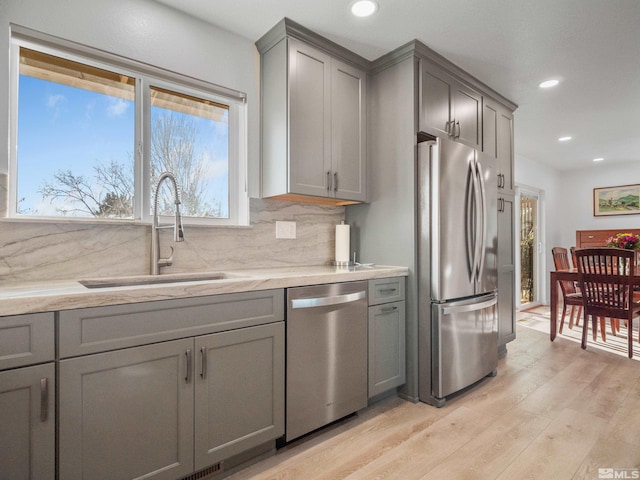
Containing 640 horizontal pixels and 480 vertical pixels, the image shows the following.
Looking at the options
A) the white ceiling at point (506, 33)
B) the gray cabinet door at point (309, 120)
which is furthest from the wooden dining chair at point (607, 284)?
the gray cabinet door at point (309, 120)

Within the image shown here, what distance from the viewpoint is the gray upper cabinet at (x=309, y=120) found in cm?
229

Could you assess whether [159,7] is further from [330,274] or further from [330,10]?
[330,274]

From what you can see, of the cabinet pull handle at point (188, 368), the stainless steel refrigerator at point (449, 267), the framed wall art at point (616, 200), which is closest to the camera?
the cabinet pull handle at point (188, 368)

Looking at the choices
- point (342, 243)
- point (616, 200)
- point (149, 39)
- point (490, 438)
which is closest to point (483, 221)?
point (342, 243)

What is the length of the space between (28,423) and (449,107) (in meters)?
3.00

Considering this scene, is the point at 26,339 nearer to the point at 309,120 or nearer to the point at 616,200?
the point at 309,120

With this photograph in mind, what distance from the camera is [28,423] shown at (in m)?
1.20

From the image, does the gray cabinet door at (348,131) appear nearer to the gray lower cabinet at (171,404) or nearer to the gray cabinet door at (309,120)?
the gray cabinet door at (309,120)

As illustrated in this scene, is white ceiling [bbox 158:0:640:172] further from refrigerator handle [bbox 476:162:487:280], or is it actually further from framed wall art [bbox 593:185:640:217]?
framed wall art [bbox 593:185:640:217]

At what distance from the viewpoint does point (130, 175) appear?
206 centimetres

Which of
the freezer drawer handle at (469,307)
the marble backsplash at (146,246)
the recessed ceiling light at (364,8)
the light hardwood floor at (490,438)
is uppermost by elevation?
the recessed ceiling light at (364,8)

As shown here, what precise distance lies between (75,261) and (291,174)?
1239 mm

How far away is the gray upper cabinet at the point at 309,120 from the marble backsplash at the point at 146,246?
264 mm

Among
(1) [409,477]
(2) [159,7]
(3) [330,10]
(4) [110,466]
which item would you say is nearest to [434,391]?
(1) [409,477]
